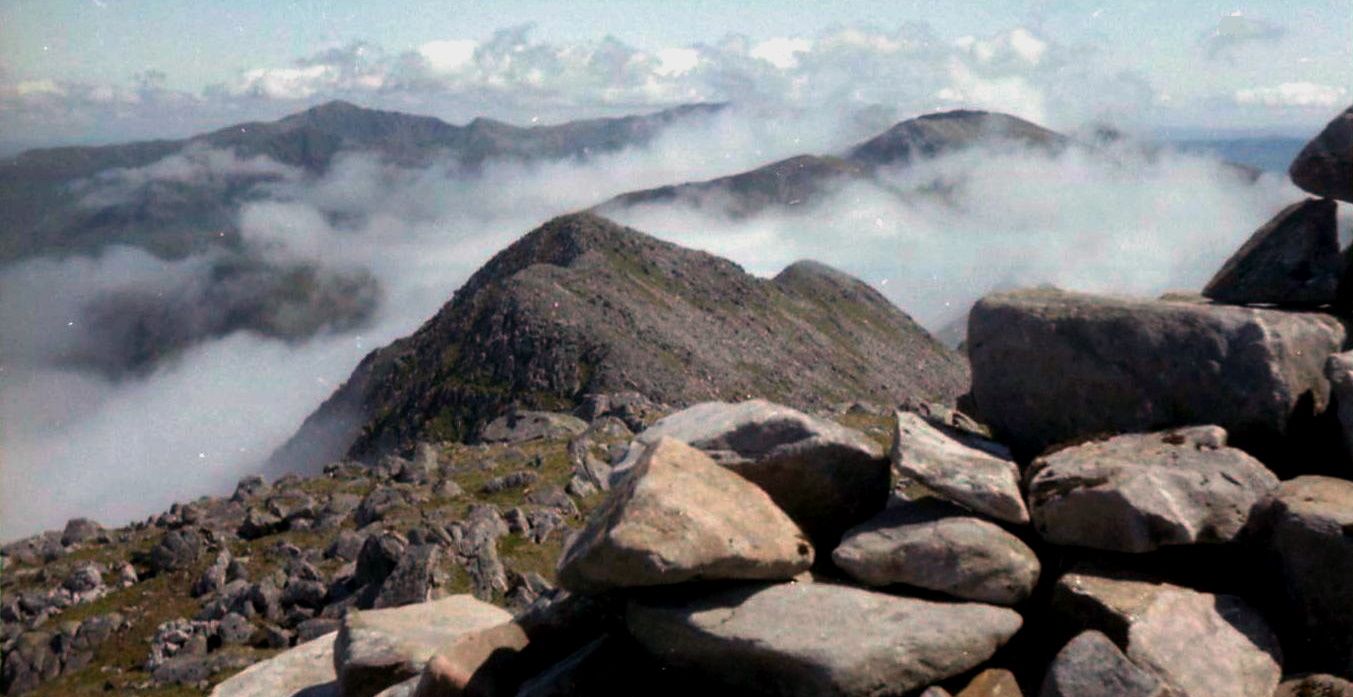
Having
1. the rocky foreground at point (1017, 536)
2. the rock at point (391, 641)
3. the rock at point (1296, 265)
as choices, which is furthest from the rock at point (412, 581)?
the rock at point (1296, 265)

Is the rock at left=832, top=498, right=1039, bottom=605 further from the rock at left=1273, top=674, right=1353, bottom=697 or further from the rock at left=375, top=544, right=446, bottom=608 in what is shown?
the rock at left=375, top=544, right=446, bottom=608

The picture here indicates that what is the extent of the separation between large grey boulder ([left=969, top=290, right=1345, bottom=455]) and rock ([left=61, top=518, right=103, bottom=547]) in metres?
53.3

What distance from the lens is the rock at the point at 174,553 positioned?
43844 mm

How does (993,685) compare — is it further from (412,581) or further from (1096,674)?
(412,581)

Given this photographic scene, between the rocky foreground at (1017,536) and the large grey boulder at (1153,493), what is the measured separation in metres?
0.03

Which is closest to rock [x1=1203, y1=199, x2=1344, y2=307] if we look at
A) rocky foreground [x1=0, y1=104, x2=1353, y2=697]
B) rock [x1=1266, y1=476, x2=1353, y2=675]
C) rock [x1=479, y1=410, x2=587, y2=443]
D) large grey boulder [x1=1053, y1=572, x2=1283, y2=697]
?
rocky foreground [x1=0, y1=104, x2=1353, y2=697]

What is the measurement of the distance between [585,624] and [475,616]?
4.24 m

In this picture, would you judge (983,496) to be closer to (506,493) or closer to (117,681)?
(117,681)

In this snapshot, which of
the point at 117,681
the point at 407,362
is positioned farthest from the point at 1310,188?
the point at 407,362

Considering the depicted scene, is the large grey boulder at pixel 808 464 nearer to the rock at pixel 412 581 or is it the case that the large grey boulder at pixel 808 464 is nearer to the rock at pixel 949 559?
the rock at pixel 949 559

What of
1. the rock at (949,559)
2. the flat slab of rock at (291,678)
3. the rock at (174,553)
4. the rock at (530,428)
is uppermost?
the rock at (949,559)

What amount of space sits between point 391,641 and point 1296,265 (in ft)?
52.4

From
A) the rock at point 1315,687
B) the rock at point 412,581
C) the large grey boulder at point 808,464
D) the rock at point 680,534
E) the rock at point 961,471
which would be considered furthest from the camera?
the rock at point 412,581

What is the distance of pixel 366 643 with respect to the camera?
1745cm
